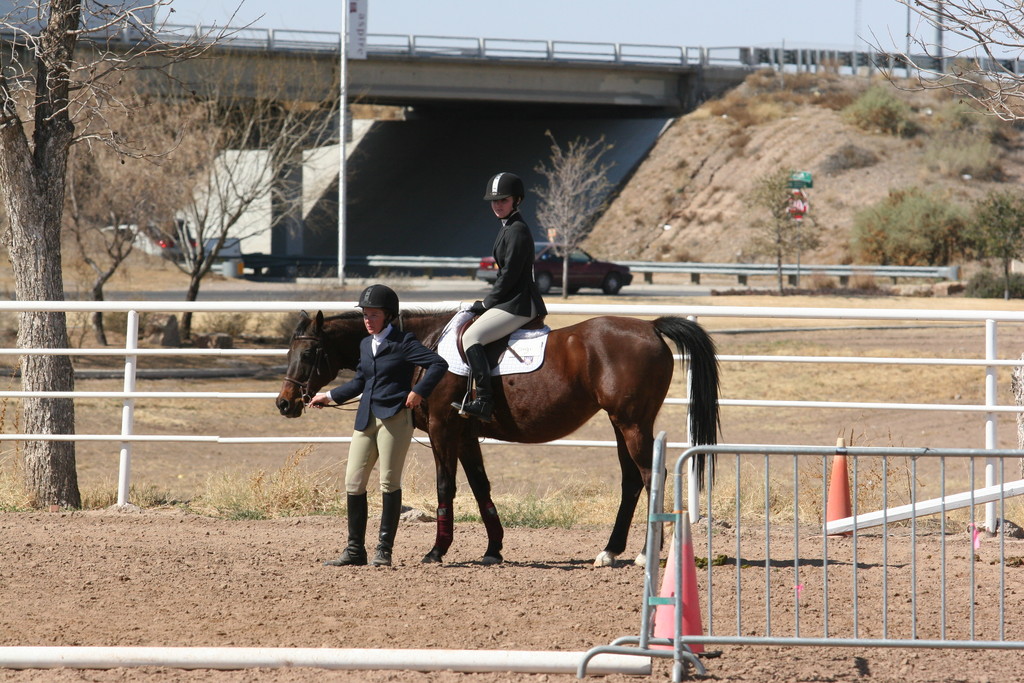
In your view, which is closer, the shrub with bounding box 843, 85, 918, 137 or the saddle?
the saddle

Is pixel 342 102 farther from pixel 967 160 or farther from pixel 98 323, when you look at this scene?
pixel 967 160

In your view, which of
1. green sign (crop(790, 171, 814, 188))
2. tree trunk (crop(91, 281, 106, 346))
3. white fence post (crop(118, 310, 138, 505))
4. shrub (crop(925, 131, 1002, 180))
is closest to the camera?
white fence post (crop(118, 310, 138, 505))

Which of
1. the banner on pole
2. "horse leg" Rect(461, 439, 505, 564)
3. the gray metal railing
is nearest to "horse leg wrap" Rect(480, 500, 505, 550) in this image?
"horse leg" Rect(461, 439, 505, 564)

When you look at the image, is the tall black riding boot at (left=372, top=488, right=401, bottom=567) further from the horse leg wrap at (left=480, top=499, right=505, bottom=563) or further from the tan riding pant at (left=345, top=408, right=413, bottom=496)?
the horse leg wrap at (left=480, top=499, right=505, bottom=563)

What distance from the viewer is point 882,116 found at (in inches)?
2470

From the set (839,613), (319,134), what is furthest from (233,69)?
(839,613)

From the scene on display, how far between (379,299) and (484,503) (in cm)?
151

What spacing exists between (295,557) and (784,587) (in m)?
3.10

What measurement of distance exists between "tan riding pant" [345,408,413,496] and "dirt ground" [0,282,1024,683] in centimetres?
54

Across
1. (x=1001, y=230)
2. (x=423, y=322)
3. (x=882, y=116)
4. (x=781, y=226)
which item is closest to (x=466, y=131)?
(x=882, y=116)

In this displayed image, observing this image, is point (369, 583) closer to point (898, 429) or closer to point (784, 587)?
point (784, 587)

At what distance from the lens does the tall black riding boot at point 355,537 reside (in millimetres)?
7375

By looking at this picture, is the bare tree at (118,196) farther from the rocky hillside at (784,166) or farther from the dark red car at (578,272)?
the rocky hillside at (784,166)

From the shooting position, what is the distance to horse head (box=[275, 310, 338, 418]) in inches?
294
